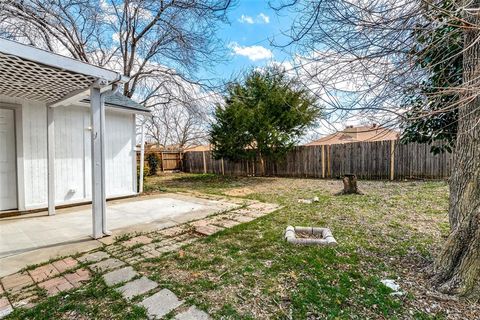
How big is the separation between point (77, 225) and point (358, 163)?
964 cm

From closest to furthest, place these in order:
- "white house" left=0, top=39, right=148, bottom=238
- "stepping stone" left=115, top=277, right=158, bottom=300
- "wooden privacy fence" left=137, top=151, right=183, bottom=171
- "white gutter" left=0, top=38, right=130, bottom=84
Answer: "stepping stone" left=115, top=277, right=158, bottom=300, "white gutter" left=0, top=38, right=130, bottom=84, "white house" left=0, top=39, right=148, bottom=238, "wooden privacy fence" left=137, top=151, right=183, bottom=171

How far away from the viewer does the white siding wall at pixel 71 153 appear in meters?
4.99

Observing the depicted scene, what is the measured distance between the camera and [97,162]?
3.50 m

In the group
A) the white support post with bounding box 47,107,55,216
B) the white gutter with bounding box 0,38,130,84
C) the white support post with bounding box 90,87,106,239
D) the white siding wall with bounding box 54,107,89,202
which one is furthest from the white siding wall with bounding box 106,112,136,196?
the white gutter with bounding box 0,38,130,84

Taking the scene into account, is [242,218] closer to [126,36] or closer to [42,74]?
[42,74]

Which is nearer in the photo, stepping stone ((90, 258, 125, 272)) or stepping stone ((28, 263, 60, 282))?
stepping stone ((28, 263, 60, 282))

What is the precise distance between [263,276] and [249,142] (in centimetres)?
891

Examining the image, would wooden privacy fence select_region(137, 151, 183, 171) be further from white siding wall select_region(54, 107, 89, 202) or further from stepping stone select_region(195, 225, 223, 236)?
stepping stone select_region(195, 225, 223, 236)

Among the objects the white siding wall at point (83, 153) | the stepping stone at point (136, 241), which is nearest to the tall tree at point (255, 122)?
the white siding wall at point (83, 153)

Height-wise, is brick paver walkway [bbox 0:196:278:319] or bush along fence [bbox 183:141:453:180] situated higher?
bush along fence [bbox 183:141:453:180]

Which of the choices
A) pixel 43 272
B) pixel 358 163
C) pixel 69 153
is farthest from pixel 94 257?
pixel 358 163

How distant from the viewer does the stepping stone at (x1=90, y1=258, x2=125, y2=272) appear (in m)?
2.59

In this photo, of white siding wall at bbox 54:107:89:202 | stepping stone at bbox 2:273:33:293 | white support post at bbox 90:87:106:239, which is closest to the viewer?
stepping stone at bbox 2:273:33:293

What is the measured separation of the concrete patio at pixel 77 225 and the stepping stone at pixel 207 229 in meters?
0.59
